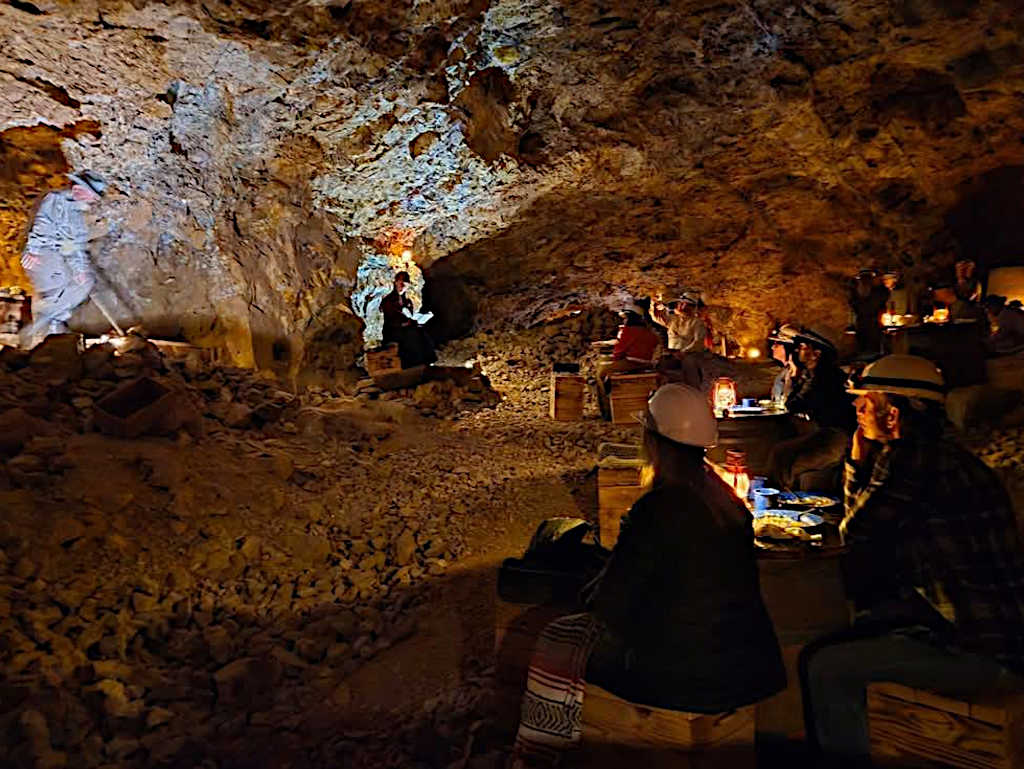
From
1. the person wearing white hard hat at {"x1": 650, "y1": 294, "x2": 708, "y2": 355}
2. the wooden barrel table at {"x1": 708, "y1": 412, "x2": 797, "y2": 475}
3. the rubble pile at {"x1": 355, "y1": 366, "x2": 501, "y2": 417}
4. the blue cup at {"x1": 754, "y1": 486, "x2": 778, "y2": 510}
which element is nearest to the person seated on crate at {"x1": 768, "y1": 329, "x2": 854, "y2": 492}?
→ the wooden barrel table at {"x1": 708, "y1": 412, "x2": 797, "y2": 475}

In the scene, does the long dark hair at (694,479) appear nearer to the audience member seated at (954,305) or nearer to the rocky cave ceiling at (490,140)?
the rocky cave ceiling at (490,140)

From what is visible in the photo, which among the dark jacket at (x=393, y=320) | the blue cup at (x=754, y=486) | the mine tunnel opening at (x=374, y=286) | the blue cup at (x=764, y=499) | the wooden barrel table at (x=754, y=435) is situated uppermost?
the mine tunnel opening at (x=374, y=286)

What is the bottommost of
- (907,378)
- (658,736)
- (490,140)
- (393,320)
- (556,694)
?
(658,736)

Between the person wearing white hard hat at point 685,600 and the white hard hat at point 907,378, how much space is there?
749 mm

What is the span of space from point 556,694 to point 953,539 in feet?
4.33

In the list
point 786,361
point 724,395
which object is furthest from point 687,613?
point 786,361

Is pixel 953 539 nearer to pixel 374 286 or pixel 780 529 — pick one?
pixel 780 529

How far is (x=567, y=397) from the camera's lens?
28.8ft

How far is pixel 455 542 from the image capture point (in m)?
4.95

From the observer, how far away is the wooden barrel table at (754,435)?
17.4 ft

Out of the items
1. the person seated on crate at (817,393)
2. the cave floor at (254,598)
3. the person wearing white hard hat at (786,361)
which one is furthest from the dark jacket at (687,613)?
the person wearing white hard hat at (786,361)

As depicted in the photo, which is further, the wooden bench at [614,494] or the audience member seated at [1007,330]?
the audience member seated at [1007,330]

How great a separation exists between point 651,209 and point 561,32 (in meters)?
5.06

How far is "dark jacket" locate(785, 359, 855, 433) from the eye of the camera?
5344 millimetres
